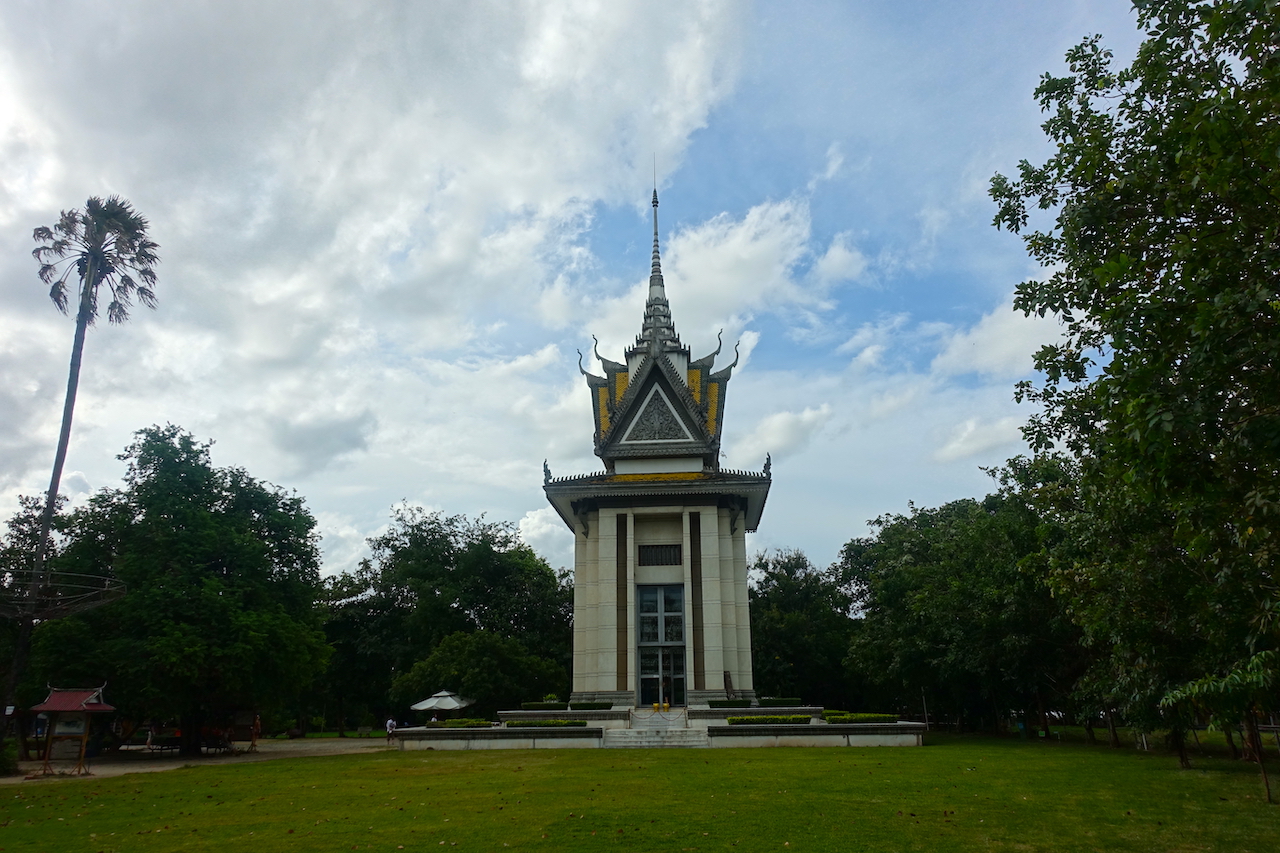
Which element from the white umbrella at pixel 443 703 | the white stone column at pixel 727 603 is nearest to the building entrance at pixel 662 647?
the white stone column at pixel 727 603

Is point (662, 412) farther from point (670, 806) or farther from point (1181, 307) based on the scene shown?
point (1181, 307)

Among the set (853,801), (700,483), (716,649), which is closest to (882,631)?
(716,649)

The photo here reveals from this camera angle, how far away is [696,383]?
38781 mm

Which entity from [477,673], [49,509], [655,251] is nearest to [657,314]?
[655,251]

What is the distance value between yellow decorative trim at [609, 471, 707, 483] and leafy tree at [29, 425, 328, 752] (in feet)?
39.8

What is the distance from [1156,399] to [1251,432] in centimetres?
91

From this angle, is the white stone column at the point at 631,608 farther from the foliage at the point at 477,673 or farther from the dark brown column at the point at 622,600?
the foliage at the point at 477,673

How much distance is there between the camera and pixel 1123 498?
11.7m

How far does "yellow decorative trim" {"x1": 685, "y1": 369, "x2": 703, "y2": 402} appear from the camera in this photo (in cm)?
3834

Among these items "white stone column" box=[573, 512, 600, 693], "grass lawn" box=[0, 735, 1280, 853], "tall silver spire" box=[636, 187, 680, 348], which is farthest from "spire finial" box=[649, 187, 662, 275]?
"grass lawn" box=[0, 735, 1280, 853]

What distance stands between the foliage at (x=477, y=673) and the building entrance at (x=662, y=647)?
7510 mm

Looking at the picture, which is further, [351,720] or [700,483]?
[351,720]

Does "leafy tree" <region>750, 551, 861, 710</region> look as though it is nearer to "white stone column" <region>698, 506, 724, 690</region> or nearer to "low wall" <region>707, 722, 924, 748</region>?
"white stone column" <region>698, 506, 724, 690</region>

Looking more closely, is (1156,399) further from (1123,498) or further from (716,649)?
(716,649)
